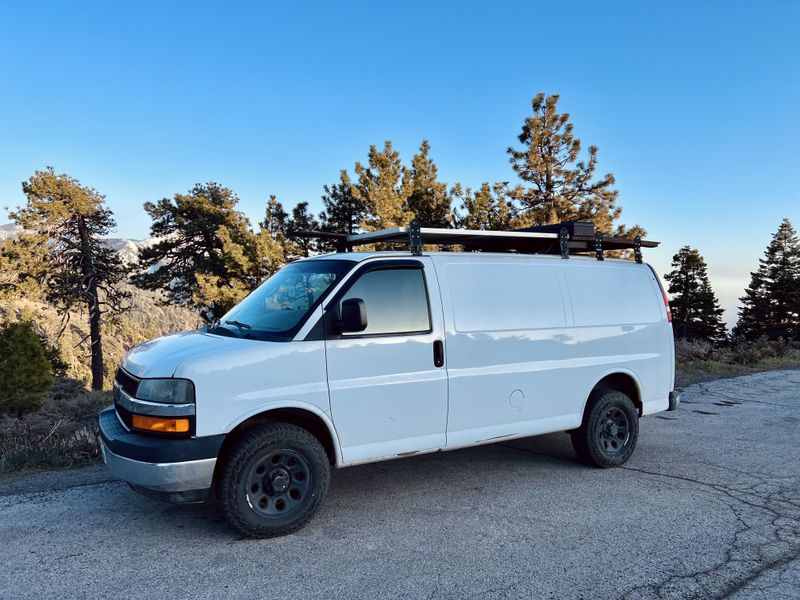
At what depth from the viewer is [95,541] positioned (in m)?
4.17

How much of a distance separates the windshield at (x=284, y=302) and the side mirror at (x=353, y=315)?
305 mm

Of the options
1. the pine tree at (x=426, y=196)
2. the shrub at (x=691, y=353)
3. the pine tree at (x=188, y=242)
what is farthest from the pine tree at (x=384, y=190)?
the shrub at (x=691, y=353)

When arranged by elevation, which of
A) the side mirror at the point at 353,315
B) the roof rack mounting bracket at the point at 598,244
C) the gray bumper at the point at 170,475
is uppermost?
the roof rack mounting bracket at the point at 598,244

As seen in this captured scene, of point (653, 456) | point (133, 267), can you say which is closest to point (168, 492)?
point (653, 456)

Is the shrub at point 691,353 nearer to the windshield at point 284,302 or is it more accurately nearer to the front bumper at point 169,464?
the windshield at point 284,302

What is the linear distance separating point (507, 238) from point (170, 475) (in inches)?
148

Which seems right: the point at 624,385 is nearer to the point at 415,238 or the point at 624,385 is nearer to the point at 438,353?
the point at 438,353

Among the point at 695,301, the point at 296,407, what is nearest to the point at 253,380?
the point at 296,407

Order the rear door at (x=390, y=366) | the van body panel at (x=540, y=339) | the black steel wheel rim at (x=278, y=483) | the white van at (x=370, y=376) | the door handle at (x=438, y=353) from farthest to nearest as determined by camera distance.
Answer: the van body panel at (x=540, y=339), the door handle at (x=438, y=353), the rear door at (x=390, y=366), the black steel wheel rim at (x=278, y=483), the white van at (x=370, y=376)

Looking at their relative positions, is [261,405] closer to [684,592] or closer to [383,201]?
[684,592]

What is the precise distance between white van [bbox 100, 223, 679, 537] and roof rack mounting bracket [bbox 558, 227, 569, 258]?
Answer: 0.11m

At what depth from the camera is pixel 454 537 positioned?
4262 millimetres

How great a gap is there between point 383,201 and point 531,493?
73.6 ft

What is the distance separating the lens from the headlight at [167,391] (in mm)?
4000
